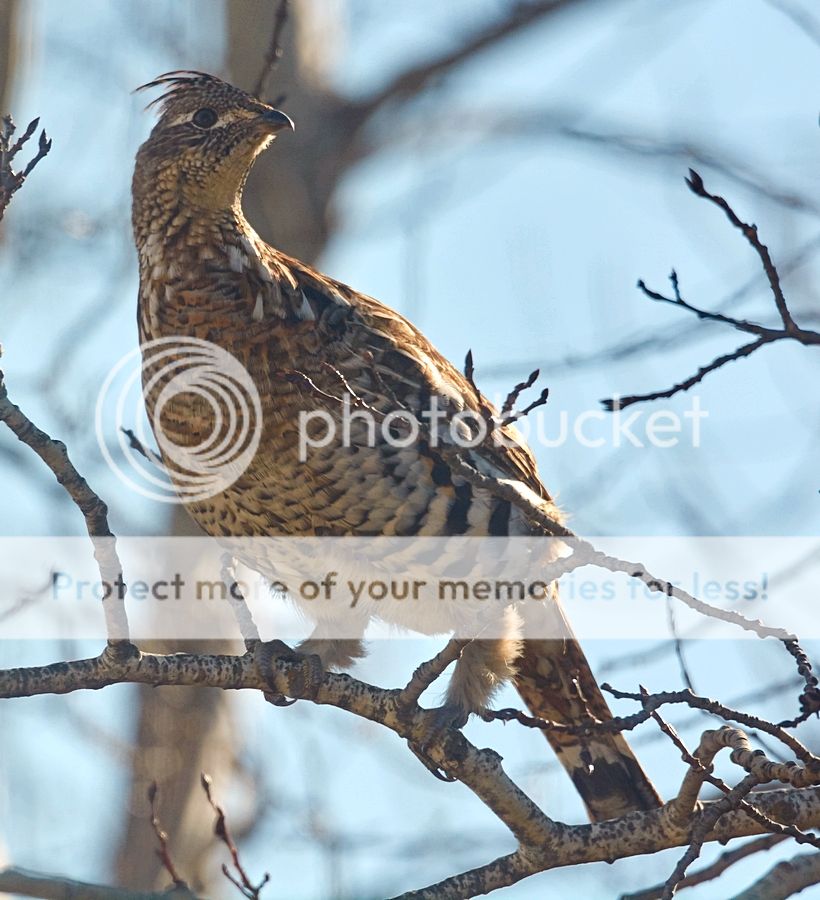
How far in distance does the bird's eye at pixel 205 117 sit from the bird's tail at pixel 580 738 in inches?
78.8

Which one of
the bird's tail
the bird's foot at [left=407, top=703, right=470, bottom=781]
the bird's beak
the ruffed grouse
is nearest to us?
the bird's foot at [left=407, top=703, right=470, bottom=781]

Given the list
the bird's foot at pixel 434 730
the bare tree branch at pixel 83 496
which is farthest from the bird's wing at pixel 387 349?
the bare tree branch at pixel 83 496

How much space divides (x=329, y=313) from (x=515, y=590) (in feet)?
3.50

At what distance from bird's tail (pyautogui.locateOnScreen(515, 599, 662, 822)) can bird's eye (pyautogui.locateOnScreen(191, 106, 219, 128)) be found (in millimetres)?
2000

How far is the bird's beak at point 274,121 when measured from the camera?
178 inches

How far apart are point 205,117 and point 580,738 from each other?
2.46 m

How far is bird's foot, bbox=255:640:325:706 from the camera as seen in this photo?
378 centimetres

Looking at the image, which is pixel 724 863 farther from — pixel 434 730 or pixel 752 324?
pixel 752 324

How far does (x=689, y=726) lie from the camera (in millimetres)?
4516

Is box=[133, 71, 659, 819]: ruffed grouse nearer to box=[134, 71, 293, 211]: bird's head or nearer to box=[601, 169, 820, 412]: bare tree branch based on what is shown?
box=[134, 71, 293, 211]: bird's head

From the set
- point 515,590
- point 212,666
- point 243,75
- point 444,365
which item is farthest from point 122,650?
point 243,75

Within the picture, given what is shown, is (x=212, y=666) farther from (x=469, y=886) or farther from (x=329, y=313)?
(x=329, y=313)

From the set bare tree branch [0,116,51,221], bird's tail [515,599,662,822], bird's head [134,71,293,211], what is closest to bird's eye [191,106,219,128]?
bird's head [134,71,293,211]

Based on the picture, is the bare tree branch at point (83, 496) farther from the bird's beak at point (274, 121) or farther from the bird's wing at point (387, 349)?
the bird's beak at point (274, 121)
